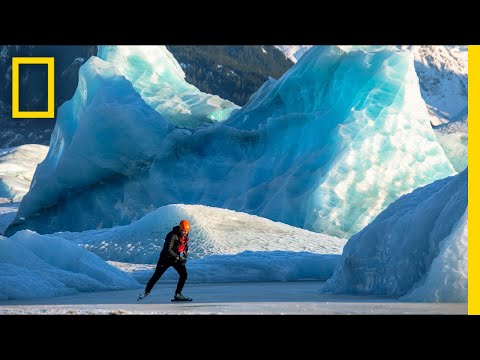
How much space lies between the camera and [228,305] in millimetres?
9141

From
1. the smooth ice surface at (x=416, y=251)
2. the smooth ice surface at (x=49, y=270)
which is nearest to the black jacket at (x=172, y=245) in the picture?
the smooth ice surface at (x=49, y=270)

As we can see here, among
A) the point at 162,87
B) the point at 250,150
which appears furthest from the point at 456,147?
the point at 162,87

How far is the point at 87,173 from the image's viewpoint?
2569 cm

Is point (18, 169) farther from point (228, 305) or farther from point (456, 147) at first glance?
point (228, 305)

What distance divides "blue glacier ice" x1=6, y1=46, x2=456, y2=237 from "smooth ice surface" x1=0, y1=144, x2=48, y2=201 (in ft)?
74.2

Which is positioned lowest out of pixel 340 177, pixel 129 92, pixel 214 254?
pixel 214 254

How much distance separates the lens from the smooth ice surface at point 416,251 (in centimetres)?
962

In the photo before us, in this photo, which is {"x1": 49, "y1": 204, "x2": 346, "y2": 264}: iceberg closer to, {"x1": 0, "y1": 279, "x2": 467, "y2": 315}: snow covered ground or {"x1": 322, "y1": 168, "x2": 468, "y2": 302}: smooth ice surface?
{"x1": 322, "y1": 168, "x2": 468, "y2": 302}: smooth ice surface

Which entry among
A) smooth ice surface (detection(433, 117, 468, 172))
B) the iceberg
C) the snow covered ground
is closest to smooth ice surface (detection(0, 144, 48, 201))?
smooth ice surface (detection(433, 117, 468, 172))

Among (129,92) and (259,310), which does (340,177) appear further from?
(259,310)

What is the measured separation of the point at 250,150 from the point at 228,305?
56.6 feet
